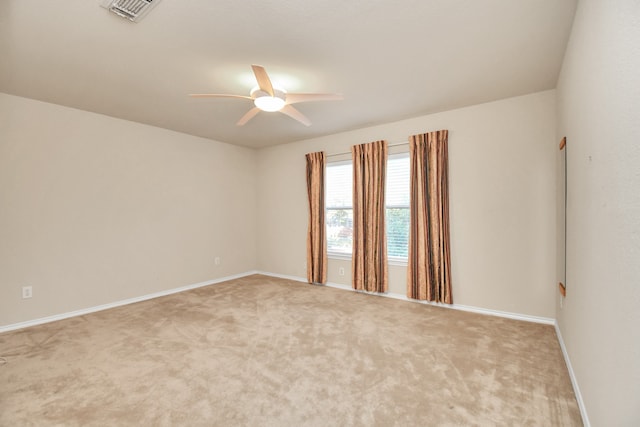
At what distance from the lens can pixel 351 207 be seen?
4.67 m

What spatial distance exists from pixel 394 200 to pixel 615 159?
2.97 metres

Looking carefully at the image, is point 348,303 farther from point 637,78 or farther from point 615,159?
point 637,78

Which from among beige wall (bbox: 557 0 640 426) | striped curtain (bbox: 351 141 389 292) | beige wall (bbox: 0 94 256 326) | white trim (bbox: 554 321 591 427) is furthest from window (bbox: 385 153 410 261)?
beige wall (bbox: 0 94 256 326)

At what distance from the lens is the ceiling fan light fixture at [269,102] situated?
2.45 metres

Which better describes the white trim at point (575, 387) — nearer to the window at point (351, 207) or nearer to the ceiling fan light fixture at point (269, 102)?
the window at point (351, 207)

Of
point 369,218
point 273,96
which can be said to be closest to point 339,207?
point 369,218

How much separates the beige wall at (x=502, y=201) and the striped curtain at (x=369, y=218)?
0.83 feet

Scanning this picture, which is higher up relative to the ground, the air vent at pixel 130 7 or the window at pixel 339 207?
the air vent at pixel 130 7

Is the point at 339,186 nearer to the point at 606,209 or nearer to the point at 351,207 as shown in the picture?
the point at 351,207

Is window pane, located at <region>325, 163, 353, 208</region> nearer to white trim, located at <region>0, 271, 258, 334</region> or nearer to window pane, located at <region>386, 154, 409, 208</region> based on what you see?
window pane, located at <region>386, 154, 409, 208</region>

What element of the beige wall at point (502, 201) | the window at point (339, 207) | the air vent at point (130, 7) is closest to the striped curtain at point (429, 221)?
the beige wall at point (502, 201)

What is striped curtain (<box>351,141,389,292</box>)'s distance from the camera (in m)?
4.16

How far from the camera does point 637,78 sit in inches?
38.2

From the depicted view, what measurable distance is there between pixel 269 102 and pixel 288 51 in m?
0.45
